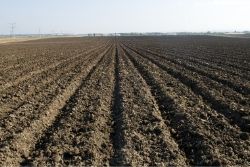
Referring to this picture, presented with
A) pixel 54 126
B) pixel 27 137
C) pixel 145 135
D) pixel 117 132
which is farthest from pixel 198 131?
pixel 27 137

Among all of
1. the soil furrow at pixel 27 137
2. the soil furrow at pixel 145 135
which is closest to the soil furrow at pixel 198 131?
the soil furrow at pixel 145 135

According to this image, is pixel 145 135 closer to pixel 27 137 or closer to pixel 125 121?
pixel 125 121

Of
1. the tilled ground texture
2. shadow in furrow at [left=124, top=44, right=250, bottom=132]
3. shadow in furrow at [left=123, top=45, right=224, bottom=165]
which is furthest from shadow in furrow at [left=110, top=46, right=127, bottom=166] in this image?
shadow in furrow at [left=124, top=44, right=250, bottom=132]

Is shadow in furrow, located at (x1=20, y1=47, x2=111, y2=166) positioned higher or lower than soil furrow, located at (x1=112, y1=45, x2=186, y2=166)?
lower

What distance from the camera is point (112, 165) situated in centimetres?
675

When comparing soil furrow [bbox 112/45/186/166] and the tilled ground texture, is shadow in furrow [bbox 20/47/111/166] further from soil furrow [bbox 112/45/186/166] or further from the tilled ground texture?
soil furrow [bbox 112/45/186/166]

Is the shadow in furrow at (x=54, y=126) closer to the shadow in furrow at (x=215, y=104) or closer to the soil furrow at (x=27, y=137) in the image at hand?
the soil furrow at (x=27, y=137)

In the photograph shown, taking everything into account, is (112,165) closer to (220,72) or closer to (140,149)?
(140,149)

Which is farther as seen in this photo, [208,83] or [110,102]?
[208,83]

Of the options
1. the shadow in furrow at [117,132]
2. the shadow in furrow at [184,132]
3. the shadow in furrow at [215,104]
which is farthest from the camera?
the shadow in furrow at [215,104]

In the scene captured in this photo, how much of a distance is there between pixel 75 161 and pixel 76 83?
9.48 metres

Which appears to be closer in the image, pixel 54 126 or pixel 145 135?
pixel 145 135

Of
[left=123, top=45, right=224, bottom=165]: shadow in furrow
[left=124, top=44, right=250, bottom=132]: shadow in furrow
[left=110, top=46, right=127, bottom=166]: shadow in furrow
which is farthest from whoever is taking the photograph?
[left=124, top=44, right=250, bottom=132]: shadow in furrow

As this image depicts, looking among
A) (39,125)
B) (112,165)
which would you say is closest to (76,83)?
(39,125)
